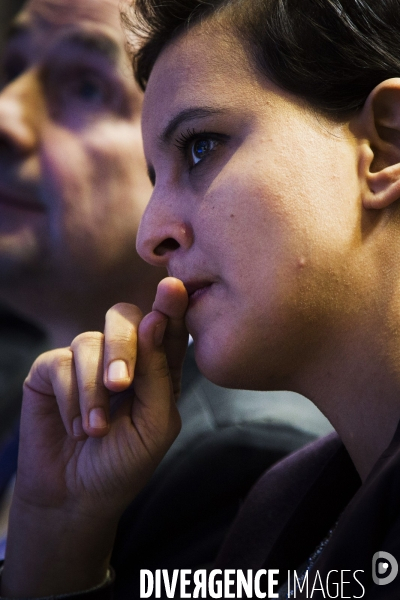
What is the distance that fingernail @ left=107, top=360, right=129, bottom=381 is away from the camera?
96 centimetres

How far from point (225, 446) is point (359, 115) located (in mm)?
650

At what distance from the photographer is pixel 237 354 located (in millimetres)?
906

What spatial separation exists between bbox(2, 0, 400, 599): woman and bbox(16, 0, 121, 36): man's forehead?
19.5 inches

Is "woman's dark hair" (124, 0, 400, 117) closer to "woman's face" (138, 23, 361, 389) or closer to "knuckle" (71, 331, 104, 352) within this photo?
"woman's face" (138, 23, 361, 389)

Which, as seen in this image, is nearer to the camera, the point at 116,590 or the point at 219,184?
the point at 219,184

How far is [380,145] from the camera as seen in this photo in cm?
92

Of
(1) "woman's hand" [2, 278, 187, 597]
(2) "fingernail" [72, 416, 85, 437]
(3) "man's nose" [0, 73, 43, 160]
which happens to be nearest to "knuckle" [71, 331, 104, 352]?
(1) "woman's hand" [2, 278, 187, 597]

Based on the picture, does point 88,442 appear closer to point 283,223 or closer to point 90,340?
point 90,340

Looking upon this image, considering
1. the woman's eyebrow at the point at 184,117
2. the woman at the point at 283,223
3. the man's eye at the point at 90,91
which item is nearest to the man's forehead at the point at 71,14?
the man's eye at the point at 90,91

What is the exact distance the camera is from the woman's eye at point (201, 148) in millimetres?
955

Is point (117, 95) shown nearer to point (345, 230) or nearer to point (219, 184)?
point (219, 184)

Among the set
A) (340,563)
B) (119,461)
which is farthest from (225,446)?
(340,563)

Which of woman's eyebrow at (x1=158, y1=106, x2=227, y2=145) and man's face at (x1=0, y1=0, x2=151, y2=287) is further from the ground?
woman's eyebrow at (x1=158, y1=106, x2=227, y2=145)

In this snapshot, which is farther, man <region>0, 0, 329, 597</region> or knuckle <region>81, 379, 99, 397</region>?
man <region>0, 0, 329, 597</region>
